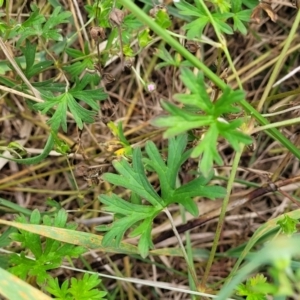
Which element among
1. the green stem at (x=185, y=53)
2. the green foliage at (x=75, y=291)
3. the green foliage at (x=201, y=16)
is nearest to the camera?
the green stem at (x=185, y=53)

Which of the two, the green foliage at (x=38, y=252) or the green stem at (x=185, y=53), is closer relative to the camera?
the green stem at (x=185, y=53)

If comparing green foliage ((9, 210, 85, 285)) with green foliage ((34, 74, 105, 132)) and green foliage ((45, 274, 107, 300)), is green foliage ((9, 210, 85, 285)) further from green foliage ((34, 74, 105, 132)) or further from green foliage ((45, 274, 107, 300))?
green foliage ((34, 74, 105, 132))

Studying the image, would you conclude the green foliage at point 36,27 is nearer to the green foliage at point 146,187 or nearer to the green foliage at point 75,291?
the green foliage at point 146,187

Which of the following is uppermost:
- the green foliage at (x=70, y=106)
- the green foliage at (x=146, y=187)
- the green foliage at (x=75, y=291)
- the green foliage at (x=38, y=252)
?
the green foliage at (x=70, y=106)

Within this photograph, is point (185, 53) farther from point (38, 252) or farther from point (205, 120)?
point (38, 252)

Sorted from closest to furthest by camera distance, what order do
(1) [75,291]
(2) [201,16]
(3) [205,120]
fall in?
(3) [205,120] → (2) [201,16] → (1) [75,291]

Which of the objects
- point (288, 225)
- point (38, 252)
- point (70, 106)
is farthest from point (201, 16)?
point (38, 252)

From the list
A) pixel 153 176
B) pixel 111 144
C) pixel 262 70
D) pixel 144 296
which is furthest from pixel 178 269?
pixel 262 70

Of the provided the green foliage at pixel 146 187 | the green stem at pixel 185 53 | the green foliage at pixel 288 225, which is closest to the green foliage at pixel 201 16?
the green stem at pixel 185 53

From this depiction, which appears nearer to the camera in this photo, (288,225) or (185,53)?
(185,53)
